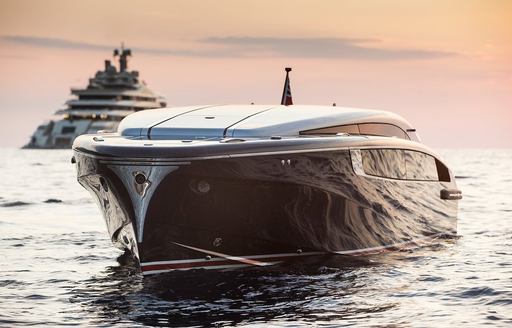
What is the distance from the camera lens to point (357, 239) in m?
13.4

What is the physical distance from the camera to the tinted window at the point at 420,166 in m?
14.5

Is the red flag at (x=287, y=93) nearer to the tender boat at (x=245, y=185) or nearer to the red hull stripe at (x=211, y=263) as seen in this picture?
the tender boat at (x=245, y=185)

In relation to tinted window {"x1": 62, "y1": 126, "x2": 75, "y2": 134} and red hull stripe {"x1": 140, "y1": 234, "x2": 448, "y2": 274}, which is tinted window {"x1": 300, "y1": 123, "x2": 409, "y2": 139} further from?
tinted window {"x1": 62, "y1": 126, "x2": 75, "y2": 134}

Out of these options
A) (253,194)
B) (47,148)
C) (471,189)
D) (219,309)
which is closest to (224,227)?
(253,194)

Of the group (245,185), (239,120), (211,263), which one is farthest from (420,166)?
(211,263)

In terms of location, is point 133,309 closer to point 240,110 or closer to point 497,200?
point 240,110

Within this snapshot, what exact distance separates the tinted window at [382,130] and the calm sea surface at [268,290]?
1785mm

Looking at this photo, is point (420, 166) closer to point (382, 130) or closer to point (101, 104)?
point (382, 130)

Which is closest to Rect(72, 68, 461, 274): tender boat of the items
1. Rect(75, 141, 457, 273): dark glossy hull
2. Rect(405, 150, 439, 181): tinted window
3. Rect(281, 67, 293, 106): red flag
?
Rect(75, 141, 457, 273): dark glossy hull

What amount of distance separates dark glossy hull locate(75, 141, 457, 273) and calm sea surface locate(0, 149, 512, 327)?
286 mm

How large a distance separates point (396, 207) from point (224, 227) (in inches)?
125

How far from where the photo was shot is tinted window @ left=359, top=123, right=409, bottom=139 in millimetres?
14094

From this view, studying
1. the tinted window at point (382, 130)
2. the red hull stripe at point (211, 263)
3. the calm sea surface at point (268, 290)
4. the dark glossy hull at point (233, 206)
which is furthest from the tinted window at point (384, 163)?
the red hull stripe at point (211, 263)

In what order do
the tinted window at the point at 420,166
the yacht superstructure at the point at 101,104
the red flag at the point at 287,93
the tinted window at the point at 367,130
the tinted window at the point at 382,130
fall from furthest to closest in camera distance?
the yacht superstructure at the point at 101,104, the red flag at the point at 287,93, the tinted window at the point at 420,166, the tinted window at the point at 382,130, the tinted window at the point at 367,130
